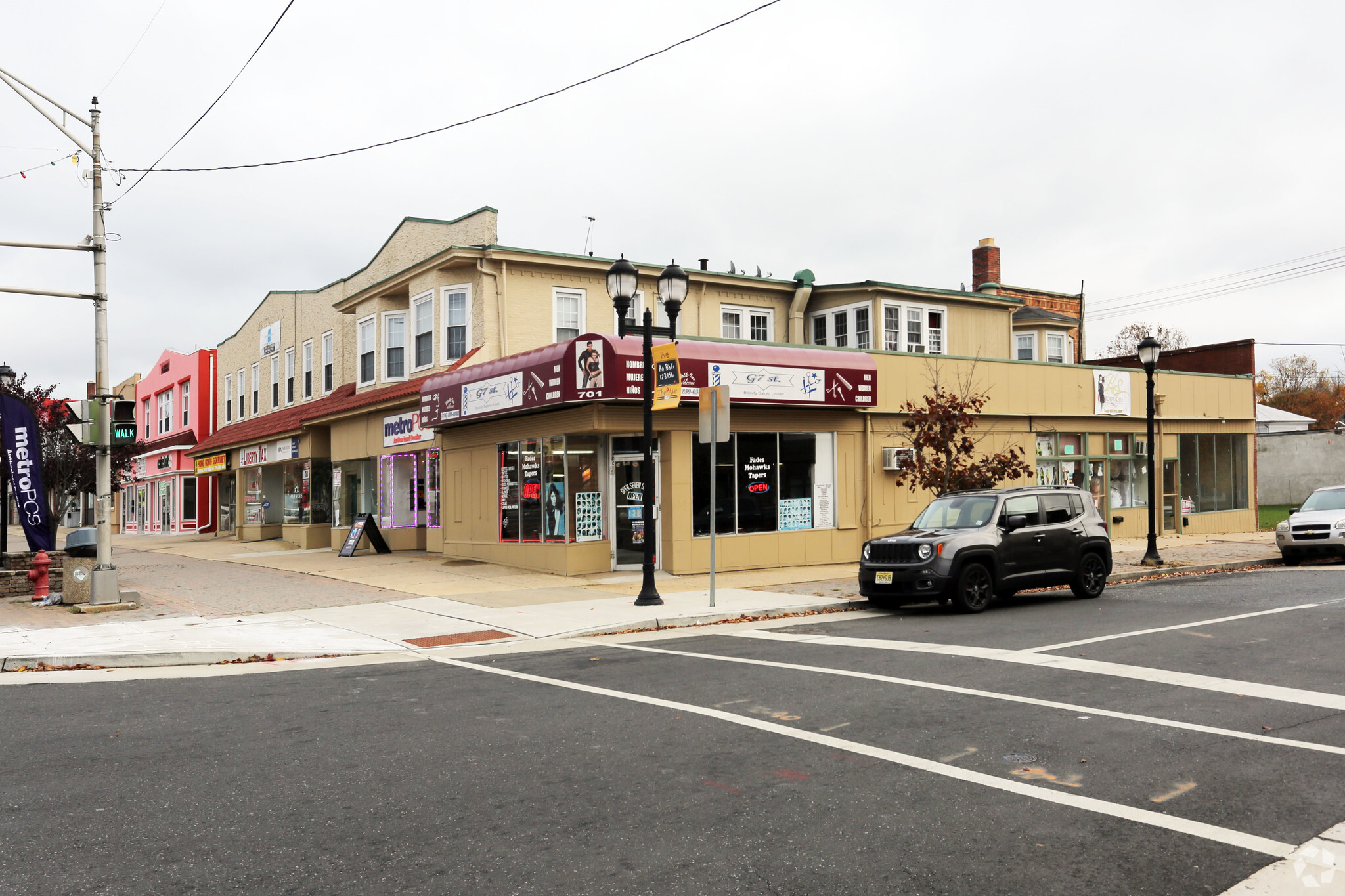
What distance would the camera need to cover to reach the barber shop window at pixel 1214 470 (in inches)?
1159

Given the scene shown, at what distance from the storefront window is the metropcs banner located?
1232 centimetres

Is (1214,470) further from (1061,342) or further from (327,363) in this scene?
(327,363)

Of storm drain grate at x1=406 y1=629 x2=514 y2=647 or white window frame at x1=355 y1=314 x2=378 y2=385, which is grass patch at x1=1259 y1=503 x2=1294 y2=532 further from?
white window frame at x1=355 y1=314 x2=378 y2=385

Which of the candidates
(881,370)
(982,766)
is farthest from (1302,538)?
(982,766)

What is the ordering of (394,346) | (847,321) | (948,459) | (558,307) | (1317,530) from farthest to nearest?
(394,346), (847,321), (558,307), (1317,530), (948,459)

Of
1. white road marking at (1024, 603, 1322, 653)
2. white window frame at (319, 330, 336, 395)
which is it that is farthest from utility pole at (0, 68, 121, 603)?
white window frame at (319, 330, 336, 395)

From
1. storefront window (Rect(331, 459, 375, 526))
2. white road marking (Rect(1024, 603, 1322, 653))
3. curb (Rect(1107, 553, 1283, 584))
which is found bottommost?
curb (Rect(1107, 553, 1283, 584))

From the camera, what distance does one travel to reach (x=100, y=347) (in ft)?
48.6

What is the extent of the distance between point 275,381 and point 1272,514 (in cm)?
3893

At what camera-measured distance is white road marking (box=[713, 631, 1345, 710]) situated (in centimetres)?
779

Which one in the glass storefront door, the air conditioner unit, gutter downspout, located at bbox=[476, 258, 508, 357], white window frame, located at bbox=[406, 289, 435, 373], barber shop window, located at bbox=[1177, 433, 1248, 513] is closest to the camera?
the glass storefront door

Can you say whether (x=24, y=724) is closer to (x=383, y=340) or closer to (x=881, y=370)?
(x=881, y=370)

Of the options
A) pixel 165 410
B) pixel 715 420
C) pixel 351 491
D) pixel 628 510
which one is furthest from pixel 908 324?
pixel 165 410

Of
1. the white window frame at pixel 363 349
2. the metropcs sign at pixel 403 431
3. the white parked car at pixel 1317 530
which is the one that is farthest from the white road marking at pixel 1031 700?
the white window frame at pixel 363 349
